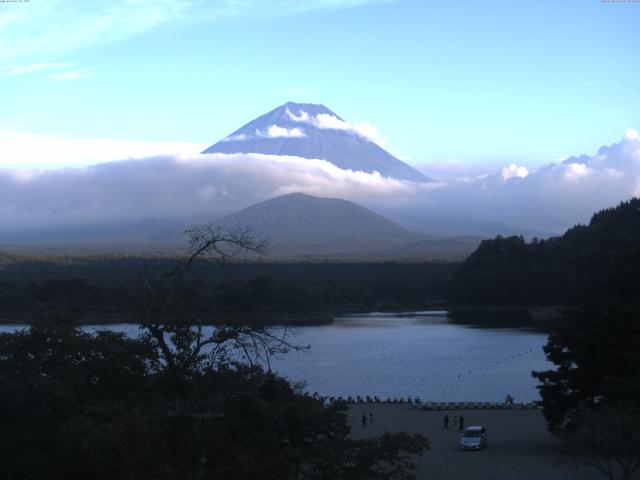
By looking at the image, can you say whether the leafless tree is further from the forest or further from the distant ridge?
the distant ridge

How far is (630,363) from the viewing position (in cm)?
1262

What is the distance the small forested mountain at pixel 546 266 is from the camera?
42.9 meters

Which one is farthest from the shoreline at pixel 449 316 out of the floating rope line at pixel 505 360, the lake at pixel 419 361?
the floating rope line at pixel 505 360

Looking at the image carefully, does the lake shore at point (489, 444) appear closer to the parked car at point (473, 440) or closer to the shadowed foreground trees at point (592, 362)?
the parked car at point (473, 440)

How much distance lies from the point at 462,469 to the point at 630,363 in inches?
115

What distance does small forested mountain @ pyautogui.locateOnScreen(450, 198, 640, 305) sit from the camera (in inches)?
1690

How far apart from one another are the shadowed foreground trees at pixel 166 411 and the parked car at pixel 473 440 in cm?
611

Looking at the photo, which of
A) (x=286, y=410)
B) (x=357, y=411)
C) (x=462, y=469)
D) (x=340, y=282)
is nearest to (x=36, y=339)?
(x=286, y=410)

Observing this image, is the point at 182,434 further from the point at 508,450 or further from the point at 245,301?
the point at 245,301

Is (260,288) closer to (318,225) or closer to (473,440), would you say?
(473,440)

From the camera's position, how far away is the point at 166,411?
563cm

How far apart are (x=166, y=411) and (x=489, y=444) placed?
8.78 metres

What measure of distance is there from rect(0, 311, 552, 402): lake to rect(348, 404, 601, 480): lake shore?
6.82ft

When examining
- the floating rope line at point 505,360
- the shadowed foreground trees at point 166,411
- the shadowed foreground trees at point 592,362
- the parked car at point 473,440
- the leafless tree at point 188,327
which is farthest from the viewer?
the floating rope line at point 505,360
